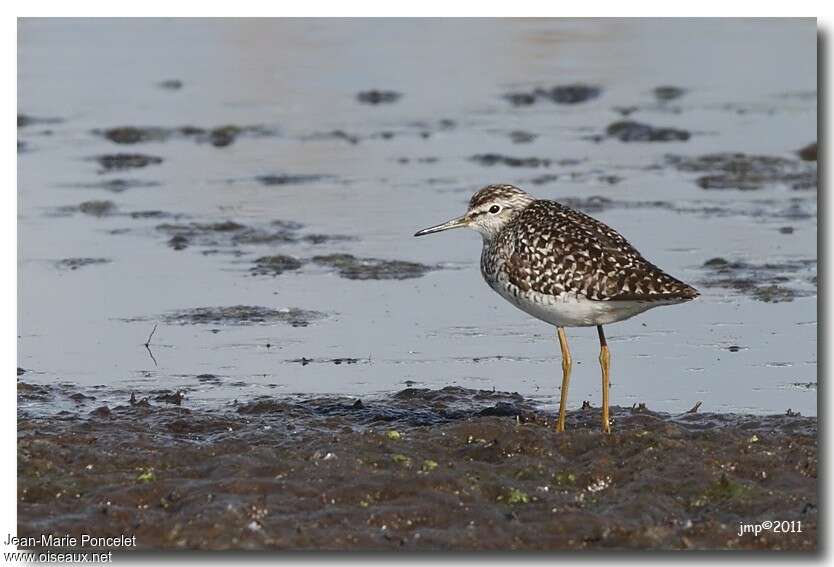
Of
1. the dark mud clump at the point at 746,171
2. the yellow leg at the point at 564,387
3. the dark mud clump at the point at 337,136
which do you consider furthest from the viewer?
the dark mud clump at the point at 337,136

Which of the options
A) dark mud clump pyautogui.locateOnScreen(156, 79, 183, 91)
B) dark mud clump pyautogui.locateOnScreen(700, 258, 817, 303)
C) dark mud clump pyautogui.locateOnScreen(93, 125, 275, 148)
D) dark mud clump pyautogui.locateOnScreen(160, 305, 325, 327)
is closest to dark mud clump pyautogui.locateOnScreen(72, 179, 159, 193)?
dark mud clump pyautogui.locateOnScreen(93, 125, 275, 148)

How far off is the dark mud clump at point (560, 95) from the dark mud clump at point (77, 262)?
31.2 feet

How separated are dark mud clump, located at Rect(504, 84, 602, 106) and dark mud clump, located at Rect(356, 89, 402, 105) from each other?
5.68 feet

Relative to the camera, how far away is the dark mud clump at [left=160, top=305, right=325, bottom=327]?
1260 cm

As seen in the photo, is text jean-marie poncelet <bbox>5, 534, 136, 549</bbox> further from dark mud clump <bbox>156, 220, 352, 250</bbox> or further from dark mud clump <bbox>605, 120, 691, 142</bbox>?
dark mud clump <bbox>605, 120, 691, 142</bbox>

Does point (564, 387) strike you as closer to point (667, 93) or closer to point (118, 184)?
point (118, 184)

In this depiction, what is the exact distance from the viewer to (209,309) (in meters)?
12.8

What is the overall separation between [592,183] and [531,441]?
353 inches

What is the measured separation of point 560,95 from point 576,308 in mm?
13764

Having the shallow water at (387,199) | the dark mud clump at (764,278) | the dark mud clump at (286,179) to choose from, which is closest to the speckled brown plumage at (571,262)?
the shallow water at (387,199)

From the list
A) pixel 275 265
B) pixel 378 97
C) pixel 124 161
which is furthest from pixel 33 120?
pixel 275 265

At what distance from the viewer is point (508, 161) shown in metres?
18.6

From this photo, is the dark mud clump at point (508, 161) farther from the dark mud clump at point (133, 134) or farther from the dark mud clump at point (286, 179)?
the dark mud clump at point (133, 134)

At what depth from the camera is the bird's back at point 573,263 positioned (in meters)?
9.24
